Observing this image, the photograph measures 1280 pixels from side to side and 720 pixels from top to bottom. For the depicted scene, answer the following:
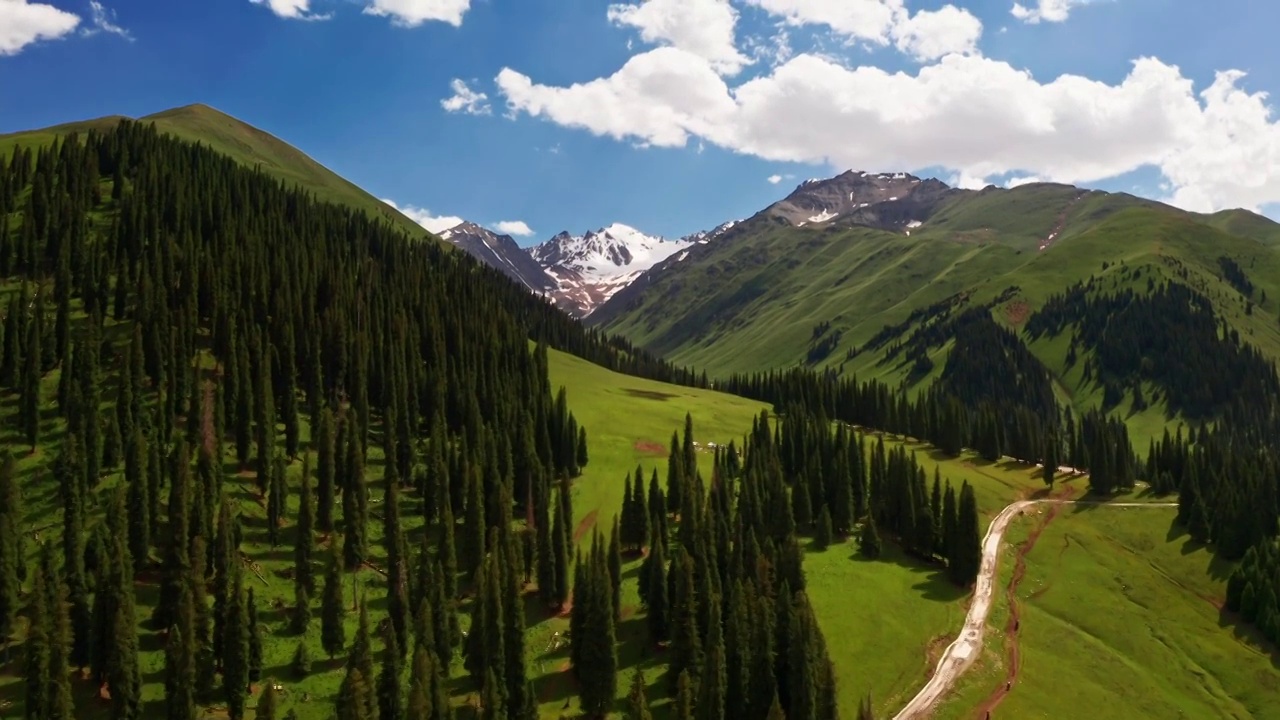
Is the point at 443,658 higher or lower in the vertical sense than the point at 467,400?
lower

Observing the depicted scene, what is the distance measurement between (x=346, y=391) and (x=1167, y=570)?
152832 millimetres

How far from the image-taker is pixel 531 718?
80812 mm

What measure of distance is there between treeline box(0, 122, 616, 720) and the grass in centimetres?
6405

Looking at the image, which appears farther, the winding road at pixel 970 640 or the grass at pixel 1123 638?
the grass at pixel 1123 638

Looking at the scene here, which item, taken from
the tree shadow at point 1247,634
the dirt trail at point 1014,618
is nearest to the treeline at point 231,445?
the dirt trail at point 1014,618

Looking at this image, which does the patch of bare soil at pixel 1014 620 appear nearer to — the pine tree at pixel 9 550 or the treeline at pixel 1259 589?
the treeline at pixel 1259 589

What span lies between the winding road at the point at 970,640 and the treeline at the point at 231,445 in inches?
1842

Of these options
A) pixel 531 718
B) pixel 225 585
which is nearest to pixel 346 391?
pixel 225 585

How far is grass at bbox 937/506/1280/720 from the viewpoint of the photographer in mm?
93562

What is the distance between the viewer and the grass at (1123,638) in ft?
307

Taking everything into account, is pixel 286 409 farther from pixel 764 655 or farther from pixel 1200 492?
pixel 1200 492

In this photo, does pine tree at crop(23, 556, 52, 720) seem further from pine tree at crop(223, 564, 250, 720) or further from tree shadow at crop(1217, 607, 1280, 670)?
tree shadow at crop(1217, 607, 1280, 670)

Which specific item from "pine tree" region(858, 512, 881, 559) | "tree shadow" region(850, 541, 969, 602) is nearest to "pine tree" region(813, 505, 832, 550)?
"tree shadow" region(850, 541, 969, 602)

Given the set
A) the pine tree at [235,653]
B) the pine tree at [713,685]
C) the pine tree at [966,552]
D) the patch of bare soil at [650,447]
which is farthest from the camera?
the patch of bare soil at [650,447]
